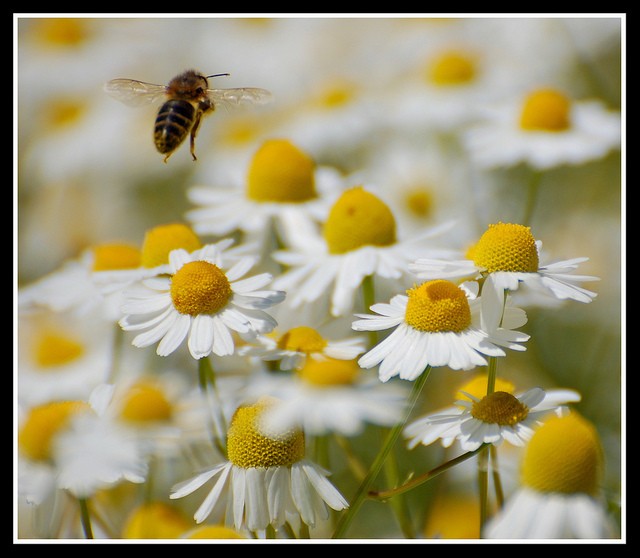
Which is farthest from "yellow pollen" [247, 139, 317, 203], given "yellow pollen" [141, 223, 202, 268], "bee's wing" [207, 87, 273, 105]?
"yellow pollen" [141, 223, 202, 268]

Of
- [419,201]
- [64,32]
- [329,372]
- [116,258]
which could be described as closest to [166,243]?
[116,258]

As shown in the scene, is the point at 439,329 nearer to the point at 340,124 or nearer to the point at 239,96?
the point at 239,96

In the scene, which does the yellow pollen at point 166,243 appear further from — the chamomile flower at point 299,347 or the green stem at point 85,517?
the green stem at point 85,517

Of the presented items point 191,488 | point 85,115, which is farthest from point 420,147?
point 191,488

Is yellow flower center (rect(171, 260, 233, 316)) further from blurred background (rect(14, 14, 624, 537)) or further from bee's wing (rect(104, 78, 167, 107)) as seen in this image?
blurred background (rect(14, 14, 624, 537))

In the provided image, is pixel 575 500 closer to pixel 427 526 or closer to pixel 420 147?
pixel 427 526

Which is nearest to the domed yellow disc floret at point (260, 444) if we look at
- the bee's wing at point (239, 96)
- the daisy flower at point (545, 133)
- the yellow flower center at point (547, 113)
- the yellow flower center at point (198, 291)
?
the yellow flower center at point (198, 291)
